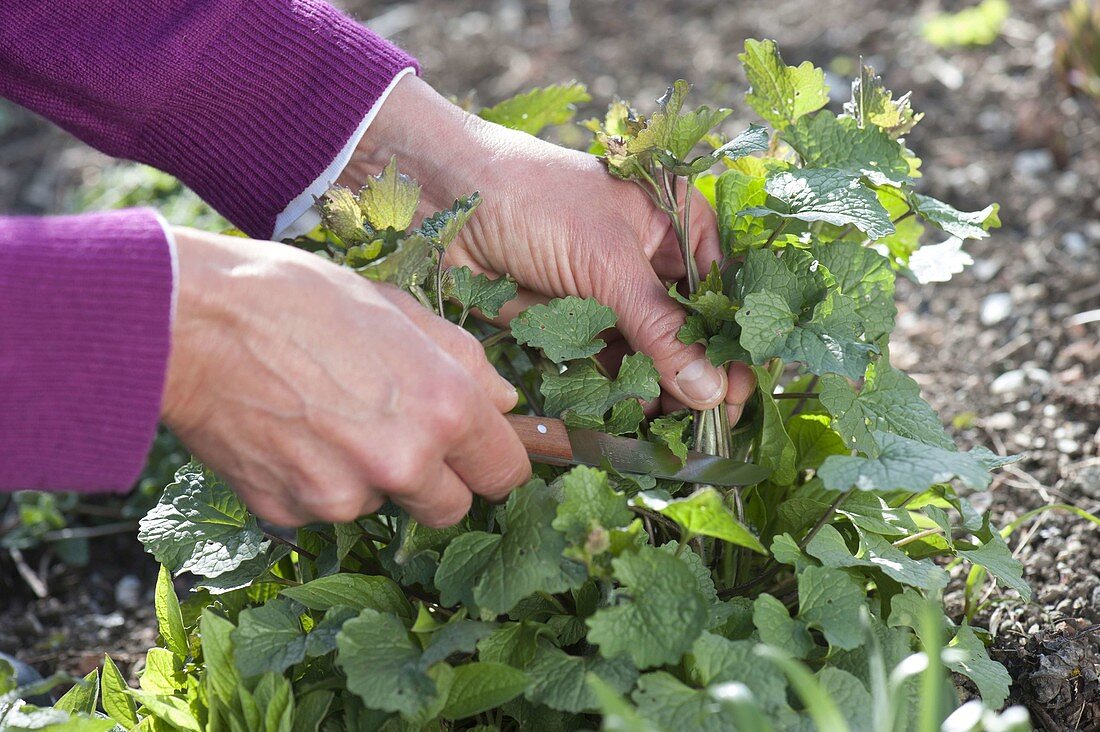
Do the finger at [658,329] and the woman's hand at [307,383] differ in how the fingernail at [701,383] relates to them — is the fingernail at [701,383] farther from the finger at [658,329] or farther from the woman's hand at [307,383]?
Result: the woman's hand at [307,383]

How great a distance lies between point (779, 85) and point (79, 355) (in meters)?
0.95

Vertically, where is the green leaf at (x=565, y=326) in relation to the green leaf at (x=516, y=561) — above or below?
above

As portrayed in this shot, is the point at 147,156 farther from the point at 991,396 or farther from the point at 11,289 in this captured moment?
the point at 991,396

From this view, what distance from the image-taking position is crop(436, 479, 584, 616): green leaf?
109cm

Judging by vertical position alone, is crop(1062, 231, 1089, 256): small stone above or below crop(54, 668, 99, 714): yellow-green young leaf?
below

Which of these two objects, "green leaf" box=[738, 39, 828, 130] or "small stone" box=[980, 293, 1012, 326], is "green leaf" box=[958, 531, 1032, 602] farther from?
"small stone" box=[980, 293, 1012, 326]

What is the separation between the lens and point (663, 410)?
1.44 metres

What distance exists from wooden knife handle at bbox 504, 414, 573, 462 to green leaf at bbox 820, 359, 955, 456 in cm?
32

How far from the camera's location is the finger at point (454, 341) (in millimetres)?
1185

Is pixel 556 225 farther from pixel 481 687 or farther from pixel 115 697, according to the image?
pixel 115 697

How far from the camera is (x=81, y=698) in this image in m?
1.27

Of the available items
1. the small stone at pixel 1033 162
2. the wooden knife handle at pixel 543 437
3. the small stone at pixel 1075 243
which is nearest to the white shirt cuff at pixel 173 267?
the wooden knife handle at pixel 543 437

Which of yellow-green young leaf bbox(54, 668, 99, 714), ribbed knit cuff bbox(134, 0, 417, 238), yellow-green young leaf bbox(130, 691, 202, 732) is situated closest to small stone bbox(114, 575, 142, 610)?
yellow-green young leaf bbox(54, 668, 99, 714)

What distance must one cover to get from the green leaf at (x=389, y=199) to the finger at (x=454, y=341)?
9 centimetres
